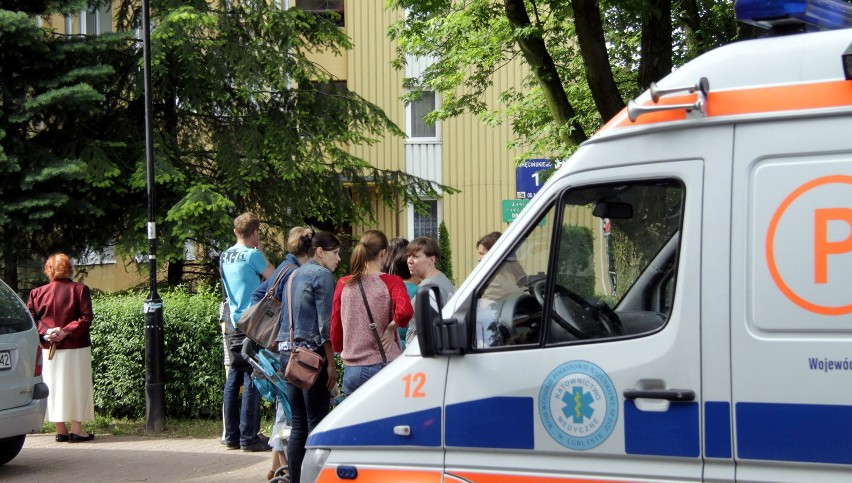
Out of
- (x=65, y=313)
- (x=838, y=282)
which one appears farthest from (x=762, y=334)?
(x=65, y=313)

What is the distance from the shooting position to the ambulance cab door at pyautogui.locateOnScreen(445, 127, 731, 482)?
3854 millimetres

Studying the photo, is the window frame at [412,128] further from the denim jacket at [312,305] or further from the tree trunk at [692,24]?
the denim jacket at [312,305]

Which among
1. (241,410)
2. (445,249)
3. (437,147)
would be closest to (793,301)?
(241,410)

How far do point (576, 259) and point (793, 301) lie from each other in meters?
0.88

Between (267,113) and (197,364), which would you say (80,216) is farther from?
(197,364)

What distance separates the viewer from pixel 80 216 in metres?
15.7

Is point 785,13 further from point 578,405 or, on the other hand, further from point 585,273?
point 578,405

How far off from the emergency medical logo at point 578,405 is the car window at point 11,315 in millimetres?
6255

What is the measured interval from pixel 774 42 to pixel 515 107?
15494 mm

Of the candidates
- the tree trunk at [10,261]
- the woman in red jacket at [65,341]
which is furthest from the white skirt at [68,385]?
the tree trunk at [10,261]

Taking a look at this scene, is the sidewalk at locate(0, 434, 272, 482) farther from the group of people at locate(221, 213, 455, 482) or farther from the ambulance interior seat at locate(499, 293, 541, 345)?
the ambulance interior seat at locate(499, 293, 541, 345)

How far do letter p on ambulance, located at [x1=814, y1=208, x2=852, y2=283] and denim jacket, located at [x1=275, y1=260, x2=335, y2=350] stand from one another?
12.4ft

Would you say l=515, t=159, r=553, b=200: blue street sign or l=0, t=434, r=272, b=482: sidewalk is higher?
l=515, t=159, r=553, b=200: blue street sign

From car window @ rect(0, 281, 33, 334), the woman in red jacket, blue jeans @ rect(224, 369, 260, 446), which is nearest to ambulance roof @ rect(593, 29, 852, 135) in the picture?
blue jeans @ rect(224, 369, 260, 446)
